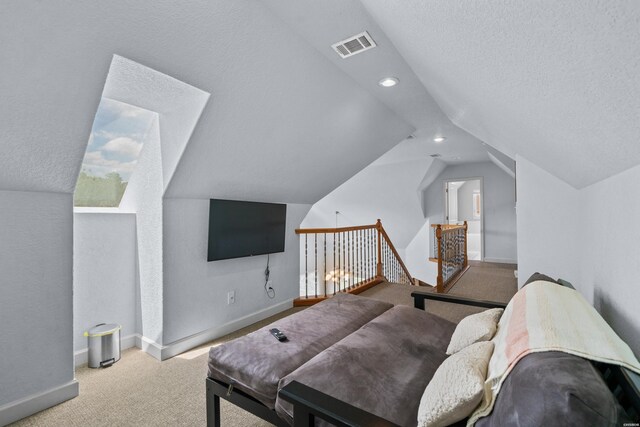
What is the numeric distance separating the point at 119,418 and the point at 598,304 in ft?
9.75

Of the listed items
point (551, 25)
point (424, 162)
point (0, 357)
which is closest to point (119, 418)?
point (0, 357)

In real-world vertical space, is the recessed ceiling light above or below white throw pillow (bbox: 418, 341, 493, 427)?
above

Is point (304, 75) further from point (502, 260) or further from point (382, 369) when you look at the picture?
point (502, 260)

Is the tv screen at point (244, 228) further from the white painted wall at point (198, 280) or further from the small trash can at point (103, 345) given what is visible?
the small trash can at point (103, 345)

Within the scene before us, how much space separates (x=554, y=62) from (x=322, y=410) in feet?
4.14

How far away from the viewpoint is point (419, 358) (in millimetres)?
1614

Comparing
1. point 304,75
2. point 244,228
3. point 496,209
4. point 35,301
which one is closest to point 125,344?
point 35,301

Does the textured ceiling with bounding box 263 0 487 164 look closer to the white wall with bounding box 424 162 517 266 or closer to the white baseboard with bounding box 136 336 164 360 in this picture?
the white baseboard with bounding box 136 336 164 360

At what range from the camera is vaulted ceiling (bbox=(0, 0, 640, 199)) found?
73 centimetres

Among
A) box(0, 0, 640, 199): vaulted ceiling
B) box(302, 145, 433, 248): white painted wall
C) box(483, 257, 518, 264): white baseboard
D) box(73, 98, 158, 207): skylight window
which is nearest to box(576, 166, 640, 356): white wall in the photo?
box(0, 0, 640, 199): vaulted ceiling

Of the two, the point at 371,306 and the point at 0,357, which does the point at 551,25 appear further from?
the point at 0,357

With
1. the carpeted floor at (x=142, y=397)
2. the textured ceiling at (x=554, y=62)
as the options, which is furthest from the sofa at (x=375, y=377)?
the textured ceiling at (x=554, y=62)

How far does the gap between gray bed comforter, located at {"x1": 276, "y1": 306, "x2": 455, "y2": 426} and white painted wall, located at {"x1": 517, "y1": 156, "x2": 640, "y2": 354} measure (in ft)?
2.70

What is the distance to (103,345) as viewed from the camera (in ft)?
8.66
